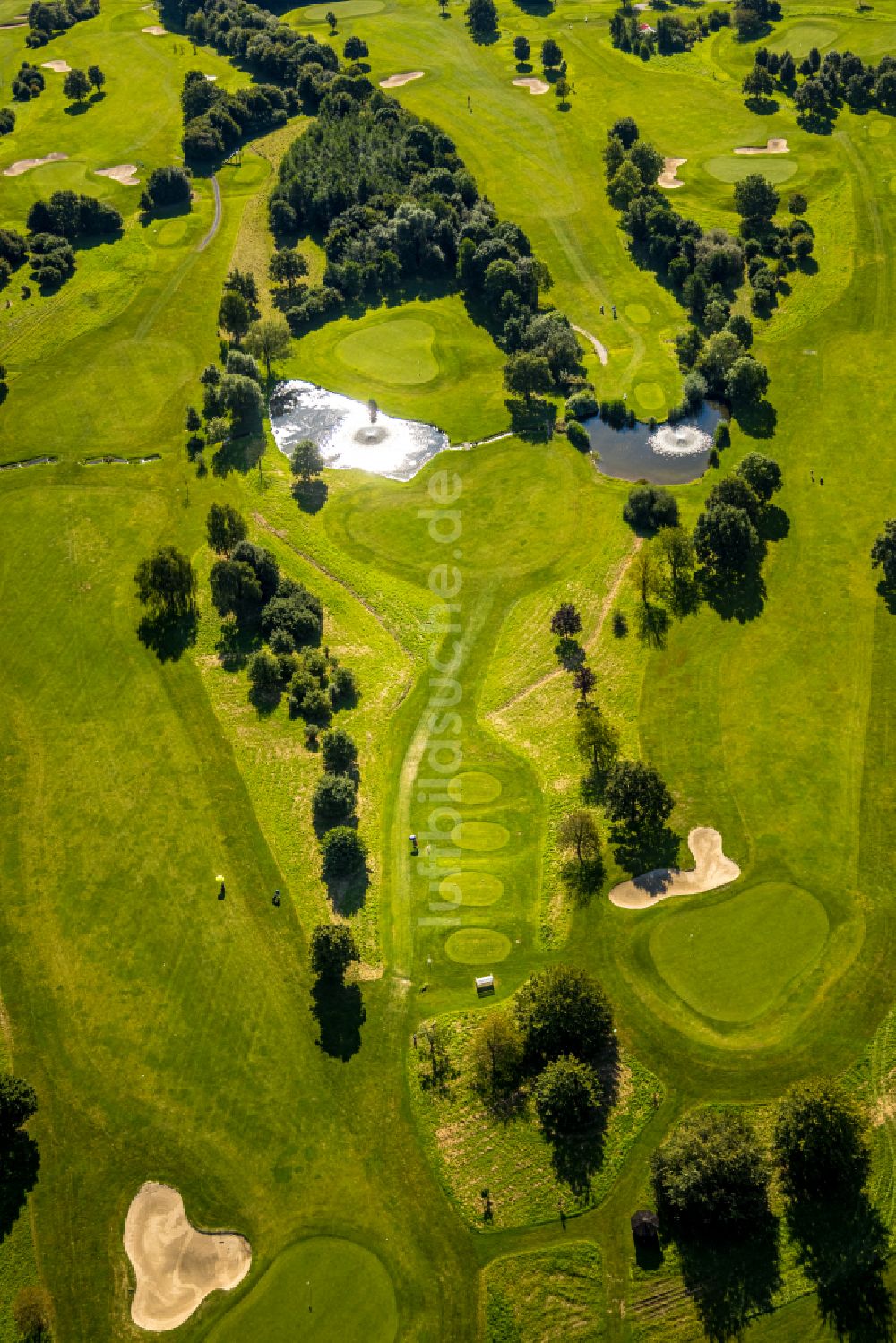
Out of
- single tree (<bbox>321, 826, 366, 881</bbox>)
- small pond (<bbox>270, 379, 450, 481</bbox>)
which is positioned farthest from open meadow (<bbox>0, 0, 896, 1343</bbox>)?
small pond (<bbox>270, 379, 450, 481</bbox>)

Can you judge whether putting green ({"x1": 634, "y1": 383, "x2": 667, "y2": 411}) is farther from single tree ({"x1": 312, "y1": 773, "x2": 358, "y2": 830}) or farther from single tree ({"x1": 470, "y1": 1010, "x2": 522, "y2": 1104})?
single tree ({"x1": 470, "y1": 1010, "x2": 522, "y2": 1104})

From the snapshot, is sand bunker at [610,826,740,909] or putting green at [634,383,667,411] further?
putting green at [634,383,667,411]

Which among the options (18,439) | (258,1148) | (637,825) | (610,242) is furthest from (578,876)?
(610,242)

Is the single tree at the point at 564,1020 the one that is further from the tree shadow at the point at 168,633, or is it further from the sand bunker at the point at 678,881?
the tree shadow at the point at 168,633

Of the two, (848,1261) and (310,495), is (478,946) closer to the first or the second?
(848,1261)

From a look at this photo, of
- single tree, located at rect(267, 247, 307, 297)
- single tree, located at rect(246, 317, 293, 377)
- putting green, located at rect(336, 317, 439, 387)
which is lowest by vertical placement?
putting green, located at rect(336, 317, 439, 387)

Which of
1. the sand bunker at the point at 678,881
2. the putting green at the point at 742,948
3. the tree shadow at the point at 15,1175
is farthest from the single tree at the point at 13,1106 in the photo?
the putting green at the point at 742,948

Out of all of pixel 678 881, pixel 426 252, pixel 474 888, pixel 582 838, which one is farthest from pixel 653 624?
pixel 426 252
